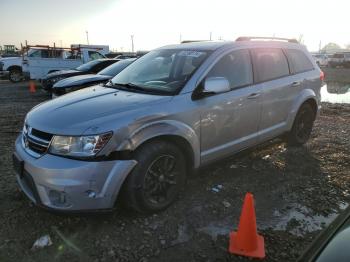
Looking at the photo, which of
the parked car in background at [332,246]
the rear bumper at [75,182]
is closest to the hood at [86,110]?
the rear bumper at [75,182]

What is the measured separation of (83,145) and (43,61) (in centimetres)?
1516

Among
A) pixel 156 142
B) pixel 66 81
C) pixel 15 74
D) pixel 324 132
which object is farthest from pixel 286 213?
pixel 15 74

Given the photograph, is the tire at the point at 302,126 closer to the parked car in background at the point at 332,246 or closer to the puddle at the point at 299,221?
the puddle at the point at 299,221

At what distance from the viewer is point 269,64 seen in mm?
5316

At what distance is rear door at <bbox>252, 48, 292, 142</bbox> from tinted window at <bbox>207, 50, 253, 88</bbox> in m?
0.16

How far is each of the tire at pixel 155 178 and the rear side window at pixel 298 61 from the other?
280cm

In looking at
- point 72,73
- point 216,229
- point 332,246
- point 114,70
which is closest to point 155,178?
point 216,229

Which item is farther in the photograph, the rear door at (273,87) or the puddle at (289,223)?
the rear door at (273,87)

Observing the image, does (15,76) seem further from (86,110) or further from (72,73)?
(86,110)

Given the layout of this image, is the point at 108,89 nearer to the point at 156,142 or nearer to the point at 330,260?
the point at 156,142

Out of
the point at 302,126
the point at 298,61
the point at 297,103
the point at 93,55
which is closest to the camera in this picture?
the point at 297,103

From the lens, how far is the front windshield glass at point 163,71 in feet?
14.0

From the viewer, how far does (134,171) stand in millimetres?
3600

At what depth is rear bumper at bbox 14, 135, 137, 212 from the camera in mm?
3311
